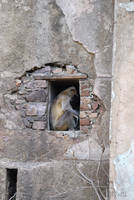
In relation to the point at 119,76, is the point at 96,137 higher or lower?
lower

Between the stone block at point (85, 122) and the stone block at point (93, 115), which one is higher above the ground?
the stone block at point (93, 115)

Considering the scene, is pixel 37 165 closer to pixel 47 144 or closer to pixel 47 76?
pixel 47 144

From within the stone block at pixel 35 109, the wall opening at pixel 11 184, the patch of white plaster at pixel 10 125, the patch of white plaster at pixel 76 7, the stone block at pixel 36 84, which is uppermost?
the patch of white plaster at pixel 76 7

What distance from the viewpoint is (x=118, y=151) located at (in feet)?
10.8

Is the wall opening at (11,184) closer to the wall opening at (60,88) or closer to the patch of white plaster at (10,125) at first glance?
the patch of white plaster at (10,125)

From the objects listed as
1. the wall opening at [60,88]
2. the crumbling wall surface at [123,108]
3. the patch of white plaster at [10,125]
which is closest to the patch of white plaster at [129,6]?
the crumbling wall surface at [123,108]

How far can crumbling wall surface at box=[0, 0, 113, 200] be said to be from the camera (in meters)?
4.05

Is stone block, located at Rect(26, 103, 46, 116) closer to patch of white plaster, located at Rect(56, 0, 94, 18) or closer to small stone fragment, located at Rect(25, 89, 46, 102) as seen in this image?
small stone fragment, located at Rect(25, 89, 46, 102)

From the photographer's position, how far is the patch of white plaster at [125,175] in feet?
10.4

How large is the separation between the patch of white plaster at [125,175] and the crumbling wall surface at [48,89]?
72cm

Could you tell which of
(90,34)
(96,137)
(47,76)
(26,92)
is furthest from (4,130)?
(90,34)

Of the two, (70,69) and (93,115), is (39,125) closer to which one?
(93,115)

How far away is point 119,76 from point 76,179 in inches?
54.9

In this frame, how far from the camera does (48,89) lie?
442 centimetres
